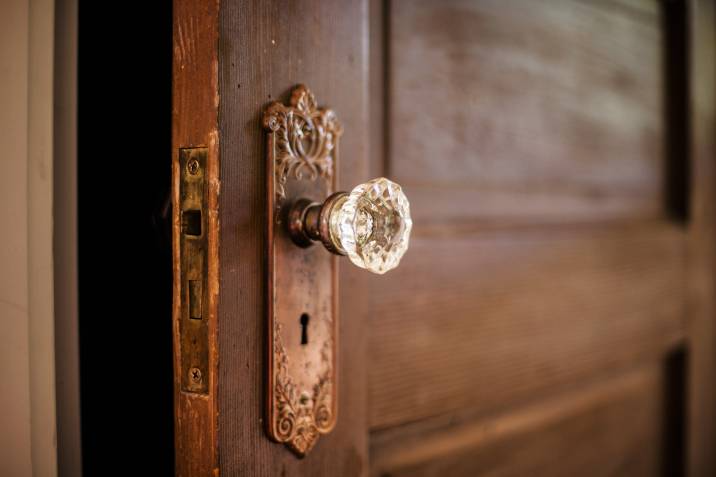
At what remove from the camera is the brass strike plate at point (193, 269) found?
296 mm

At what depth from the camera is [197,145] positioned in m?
0.30

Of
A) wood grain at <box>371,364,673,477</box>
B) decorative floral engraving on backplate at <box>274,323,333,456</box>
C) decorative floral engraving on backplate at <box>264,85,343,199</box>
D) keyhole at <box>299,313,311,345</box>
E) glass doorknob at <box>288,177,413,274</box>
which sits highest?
decorative floral engraving on backplate at <box>264,85,343,199</box>

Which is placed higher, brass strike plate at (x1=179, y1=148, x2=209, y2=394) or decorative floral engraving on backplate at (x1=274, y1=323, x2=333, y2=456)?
brass strike plate at (x1=179, y1=148, x2=209, y2=394)

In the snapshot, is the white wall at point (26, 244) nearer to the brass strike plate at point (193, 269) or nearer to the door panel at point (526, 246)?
the brass strike plate at point (193, 269)

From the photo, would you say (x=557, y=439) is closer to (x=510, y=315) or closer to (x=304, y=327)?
(x=510, y=315)

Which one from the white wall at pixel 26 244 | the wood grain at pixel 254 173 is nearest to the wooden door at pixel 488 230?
the wood grain at pixel 254 173

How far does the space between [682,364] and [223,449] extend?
74 cm

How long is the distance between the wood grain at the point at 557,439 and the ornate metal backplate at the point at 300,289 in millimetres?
126

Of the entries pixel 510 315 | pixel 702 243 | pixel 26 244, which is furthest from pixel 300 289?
pixel 702 243

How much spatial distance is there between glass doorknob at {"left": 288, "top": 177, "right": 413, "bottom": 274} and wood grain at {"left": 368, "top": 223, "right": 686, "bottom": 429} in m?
0.15

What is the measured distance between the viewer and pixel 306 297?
13.3 inches

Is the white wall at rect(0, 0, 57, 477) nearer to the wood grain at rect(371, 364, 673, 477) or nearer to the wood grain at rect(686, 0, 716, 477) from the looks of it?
the wood grain at rect(371, 364, 673, 477)

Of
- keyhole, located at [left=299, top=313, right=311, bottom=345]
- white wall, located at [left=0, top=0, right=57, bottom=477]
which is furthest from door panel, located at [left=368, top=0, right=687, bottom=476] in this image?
white wall, located at [left=0, top=0, right=57, bottom=477]

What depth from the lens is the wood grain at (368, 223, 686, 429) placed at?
0.45 metres
